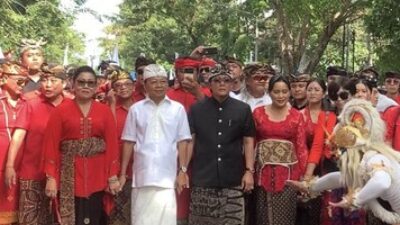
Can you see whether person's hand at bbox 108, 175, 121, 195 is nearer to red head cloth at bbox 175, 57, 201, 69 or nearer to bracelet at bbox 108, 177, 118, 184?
bracelet at bbox 108, 177, 118, 184

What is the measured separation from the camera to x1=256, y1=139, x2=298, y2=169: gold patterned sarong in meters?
5.42

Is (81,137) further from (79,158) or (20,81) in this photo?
(20,81)

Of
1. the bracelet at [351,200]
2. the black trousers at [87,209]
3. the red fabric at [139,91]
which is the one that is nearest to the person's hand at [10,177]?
the black trousers at [87,209]

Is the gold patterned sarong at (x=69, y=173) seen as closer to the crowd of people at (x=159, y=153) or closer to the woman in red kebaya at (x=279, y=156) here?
the crowd of people at (x=159, y=153)

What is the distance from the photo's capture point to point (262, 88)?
6227 mm

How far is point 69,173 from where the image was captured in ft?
16.9

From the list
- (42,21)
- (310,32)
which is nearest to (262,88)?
(42,21)

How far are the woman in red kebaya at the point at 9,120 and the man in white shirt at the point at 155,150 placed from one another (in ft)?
3.32

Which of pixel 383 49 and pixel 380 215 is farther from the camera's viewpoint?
pixel 383 49

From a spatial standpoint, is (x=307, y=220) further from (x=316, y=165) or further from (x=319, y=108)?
(x=319, y=108)

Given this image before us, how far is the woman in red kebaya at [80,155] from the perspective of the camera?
5086 millimetres

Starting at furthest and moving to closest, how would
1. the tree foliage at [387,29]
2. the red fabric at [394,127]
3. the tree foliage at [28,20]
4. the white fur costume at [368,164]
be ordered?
the tree foliage at [28,20]
the tree foliage at [387,29]
the red fabric at [394,127]
the white fur costume at [368,164]

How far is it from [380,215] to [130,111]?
8.48 feet

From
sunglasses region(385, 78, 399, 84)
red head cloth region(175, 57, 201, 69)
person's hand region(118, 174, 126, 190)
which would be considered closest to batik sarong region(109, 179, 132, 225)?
person's hand region(118, 174, 126, 190)
